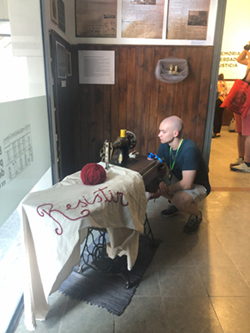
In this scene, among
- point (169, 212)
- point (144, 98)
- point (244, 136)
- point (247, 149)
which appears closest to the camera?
point (169, 212)

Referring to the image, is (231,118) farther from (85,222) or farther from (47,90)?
(85,222)

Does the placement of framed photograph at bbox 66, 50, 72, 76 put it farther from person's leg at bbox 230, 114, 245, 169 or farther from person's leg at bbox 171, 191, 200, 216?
person's leg at bbox 230, 114, 245, 169

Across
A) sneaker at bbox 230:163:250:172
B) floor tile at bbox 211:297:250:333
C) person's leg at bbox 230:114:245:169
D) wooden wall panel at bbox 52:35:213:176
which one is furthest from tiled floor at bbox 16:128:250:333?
person's leg at bbox 230:114:245:169

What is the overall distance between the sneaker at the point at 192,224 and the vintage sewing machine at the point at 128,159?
26.7 inches

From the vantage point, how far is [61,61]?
8.18ft

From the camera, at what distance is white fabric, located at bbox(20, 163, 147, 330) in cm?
118

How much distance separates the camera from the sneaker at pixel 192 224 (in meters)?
2.35

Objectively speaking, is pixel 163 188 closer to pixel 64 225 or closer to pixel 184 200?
pixel 184 200

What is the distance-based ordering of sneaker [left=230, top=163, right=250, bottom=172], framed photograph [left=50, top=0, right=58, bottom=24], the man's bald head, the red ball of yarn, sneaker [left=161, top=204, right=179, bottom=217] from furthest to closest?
sneaker [left=230, top=163, right=250, bottom=172] → sneaker [left=161, top=204, right=179, bottom=217] → framed photograph [left=50, top=0, right=58, bottom=24] → the man's bald head → the red ball of yarn

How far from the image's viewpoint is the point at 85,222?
1.18 meters

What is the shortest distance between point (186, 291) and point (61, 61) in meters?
2.31

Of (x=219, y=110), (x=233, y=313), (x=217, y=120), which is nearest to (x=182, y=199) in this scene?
(x=233, y=313)

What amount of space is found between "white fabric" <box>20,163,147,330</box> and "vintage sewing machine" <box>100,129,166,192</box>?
0.25 m

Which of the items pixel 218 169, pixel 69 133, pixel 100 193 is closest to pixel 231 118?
pixel 218 169
